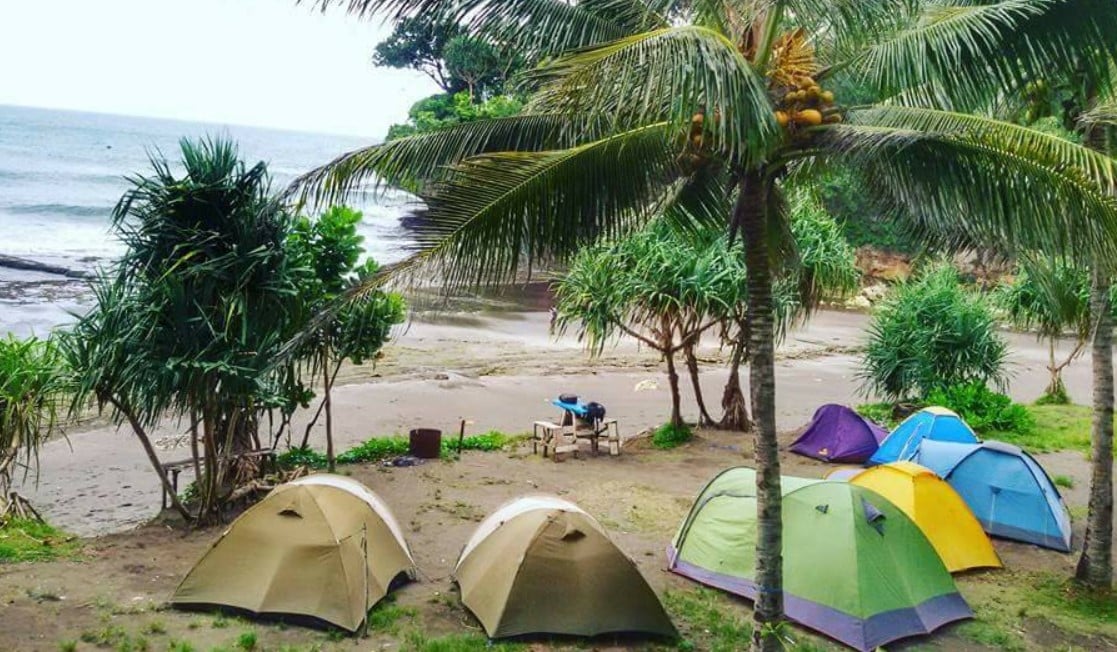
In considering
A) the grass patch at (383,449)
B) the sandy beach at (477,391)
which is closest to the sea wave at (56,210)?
the sandy beach at (477,391)

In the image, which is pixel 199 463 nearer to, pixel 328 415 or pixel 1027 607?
pixel 328 415

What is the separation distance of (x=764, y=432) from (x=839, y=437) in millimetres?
9360

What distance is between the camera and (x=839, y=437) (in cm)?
1549

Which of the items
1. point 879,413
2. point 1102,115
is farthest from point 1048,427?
point 1102,115

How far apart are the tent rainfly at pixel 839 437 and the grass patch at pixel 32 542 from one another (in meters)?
11.4

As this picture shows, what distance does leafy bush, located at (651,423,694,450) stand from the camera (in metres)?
16.5

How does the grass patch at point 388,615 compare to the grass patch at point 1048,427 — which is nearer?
the grass patch at point 388,615

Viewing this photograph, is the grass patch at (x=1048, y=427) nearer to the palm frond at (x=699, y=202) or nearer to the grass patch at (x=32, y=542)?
the palm frond at (x=699, y=202)

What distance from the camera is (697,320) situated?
1622 centimetres

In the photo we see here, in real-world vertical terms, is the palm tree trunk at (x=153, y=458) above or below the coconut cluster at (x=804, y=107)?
below

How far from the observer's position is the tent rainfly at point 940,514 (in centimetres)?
990

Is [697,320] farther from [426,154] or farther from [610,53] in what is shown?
[610,53]

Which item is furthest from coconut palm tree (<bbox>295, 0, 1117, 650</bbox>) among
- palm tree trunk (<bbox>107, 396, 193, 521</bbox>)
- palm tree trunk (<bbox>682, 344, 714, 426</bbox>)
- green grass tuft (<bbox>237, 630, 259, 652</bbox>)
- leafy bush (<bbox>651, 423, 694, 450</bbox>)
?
palm tree trunk (<bbox>682, 344, 714, 426</bbox>)

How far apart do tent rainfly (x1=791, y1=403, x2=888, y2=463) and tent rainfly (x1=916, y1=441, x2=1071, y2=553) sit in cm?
348
